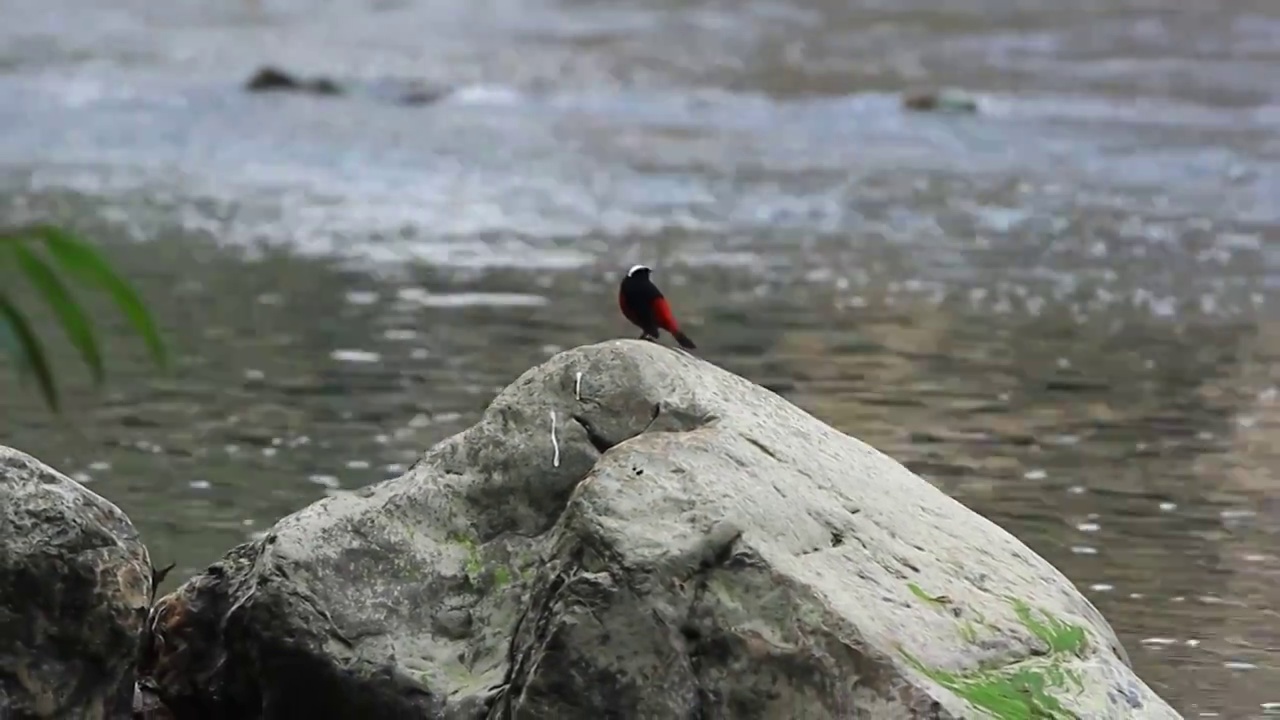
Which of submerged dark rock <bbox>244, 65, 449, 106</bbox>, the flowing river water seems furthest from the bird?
submerged dark rock <bbox>244, 65, 449, 106</bbox>

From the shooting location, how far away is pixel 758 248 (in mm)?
17234

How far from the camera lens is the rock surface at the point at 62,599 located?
5.39m

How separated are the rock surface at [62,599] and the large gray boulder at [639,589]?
1.06ft

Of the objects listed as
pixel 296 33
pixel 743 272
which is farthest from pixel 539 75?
pixel 743 272

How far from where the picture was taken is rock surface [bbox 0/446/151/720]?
17.7ft

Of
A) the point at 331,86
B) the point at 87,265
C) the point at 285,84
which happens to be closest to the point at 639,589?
the point at 87,265

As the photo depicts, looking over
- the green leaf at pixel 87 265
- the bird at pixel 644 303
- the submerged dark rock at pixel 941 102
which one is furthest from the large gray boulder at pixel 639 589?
the submerged dark rock at pixel 941 102

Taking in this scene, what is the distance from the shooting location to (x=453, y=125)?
83.1 feet

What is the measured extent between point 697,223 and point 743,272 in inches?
107

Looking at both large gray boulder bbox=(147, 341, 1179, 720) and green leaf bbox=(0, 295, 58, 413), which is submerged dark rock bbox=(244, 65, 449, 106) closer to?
large gray boulder bbox=(147, 341, 1179, 720)

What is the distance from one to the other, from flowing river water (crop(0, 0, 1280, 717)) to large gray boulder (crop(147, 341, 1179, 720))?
1.55 m

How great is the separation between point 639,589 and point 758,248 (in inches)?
489

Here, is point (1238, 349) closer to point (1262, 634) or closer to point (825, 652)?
point (1262, 634)

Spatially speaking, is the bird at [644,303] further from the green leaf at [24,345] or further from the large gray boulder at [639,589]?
the green leaf at [24,345]
